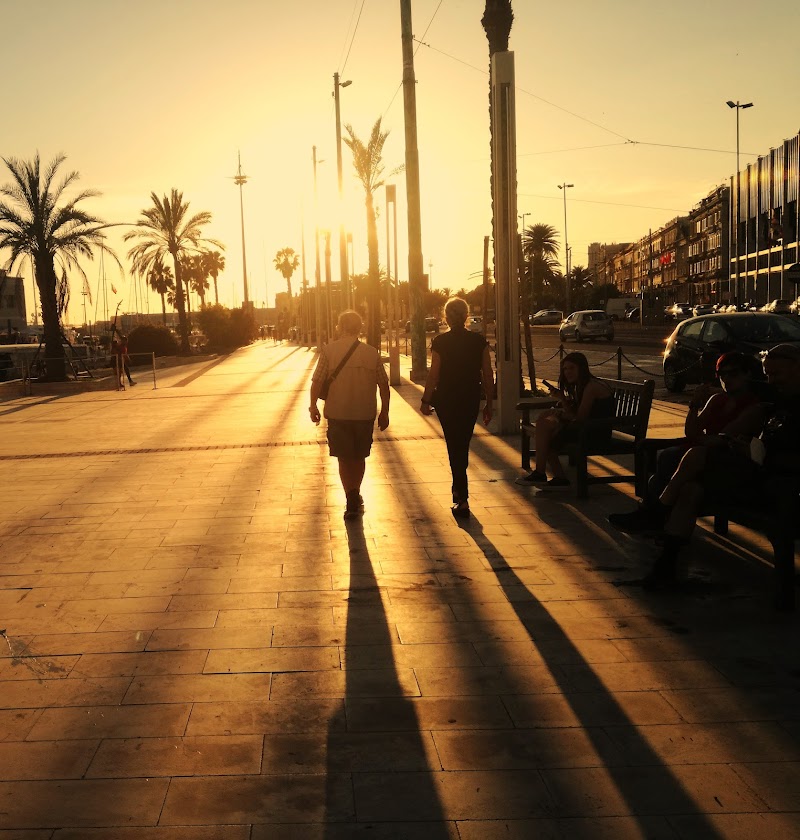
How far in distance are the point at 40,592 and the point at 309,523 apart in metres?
2.34

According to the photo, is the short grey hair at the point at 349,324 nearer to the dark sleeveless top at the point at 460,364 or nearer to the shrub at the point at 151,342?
the dark sleeveless top at the point at 460,364

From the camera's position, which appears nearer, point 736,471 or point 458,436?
point 736,471

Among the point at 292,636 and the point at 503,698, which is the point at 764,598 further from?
the point at 292,636

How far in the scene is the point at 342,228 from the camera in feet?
139

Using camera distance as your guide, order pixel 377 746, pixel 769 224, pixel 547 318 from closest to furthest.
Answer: pixel 377 746 → pixel 769 224 → pixel 547 318

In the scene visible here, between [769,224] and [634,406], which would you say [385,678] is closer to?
[634,406]

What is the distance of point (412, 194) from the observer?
23406 mm

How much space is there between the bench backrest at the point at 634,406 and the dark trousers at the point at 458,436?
4.65 feet

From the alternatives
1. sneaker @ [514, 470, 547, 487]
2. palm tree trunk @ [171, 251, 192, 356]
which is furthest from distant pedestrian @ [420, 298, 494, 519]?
palm tree trunk @ [171, 251, 192, 356]

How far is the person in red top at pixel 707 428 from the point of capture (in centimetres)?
605

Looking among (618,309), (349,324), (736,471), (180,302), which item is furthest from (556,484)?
(618,309)

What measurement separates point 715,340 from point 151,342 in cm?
4242

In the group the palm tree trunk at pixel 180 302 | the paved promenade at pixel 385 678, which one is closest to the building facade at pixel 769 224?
the palm tree trunk at pixel 180 302

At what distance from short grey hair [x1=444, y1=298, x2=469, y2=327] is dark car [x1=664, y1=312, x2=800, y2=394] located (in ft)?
38.0
